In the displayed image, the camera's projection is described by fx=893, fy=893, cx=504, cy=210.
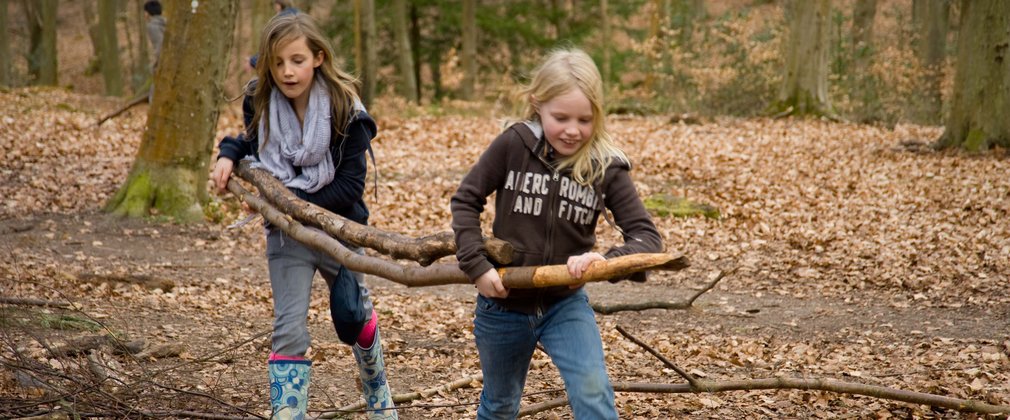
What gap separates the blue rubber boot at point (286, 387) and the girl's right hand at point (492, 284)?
1140mm

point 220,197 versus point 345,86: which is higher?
point 345,86

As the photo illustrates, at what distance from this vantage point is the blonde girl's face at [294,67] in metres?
4.05

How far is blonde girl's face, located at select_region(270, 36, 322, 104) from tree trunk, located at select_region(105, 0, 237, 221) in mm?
6385

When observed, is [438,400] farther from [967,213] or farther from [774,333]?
[967,213]

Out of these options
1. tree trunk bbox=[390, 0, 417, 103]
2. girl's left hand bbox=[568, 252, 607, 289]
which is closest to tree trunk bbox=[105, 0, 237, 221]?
girl's left hand bbox=[568, 252, 607, 289]

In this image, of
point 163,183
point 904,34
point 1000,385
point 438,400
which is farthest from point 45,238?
point 904,34

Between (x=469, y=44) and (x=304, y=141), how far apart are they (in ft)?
67.5

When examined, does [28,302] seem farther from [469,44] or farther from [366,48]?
[469,44]

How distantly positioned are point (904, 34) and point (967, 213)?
591 inches

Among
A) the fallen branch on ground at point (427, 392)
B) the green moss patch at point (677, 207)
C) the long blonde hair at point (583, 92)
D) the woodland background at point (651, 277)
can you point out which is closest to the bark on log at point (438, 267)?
the long blonde hair at point (583, 92)

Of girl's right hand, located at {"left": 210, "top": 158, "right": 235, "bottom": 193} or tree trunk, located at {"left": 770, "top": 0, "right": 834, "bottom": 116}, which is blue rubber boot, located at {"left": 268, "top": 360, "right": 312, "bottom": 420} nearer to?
girl's right hand, located at {"left": 210, "top": 158, "right": 235, "bottom": 193}

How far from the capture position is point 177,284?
7.74 meters

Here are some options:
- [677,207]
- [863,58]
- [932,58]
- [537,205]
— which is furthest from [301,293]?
[863,58]

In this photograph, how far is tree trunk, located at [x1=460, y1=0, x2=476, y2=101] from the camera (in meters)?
24.0
